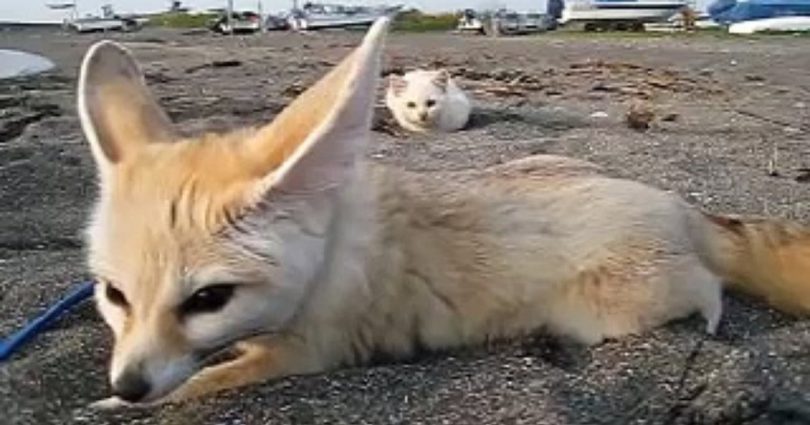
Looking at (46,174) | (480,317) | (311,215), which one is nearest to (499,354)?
(480,317)

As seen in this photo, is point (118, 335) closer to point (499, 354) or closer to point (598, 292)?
point (499, 354)

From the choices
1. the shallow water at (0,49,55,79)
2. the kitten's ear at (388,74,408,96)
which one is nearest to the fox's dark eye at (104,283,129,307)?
the kitten's ear at (388,74,408,96)

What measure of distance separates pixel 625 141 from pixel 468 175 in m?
3.71

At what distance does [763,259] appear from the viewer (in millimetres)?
3426

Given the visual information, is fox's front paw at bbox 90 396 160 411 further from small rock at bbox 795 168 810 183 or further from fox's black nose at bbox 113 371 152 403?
small rock at bbox 795 168 810 183

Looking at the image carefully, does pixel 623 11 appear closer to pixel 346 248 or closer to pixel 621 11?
pixel 621 11

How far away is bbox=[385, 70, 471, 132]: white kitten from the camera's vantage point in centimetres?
870

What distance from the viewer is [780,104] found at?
34.2 ft

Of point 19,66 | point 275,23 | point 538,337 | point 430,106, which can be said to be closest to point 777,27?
point 19,66

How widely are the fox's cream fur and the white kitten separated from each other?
5.09m

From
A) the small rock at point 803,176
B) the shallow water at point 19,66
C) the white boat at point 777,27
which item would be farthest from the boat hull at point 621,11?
the small rock at point 803,176

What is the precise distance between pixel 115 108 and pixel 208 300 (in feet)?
2.08

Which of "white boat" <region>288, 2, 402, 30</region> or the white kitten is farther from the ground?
the white kitten

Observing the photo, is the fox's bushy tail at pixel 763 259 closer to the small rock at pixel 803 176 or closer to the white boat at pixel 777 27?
the small rock at pixel 803 176
